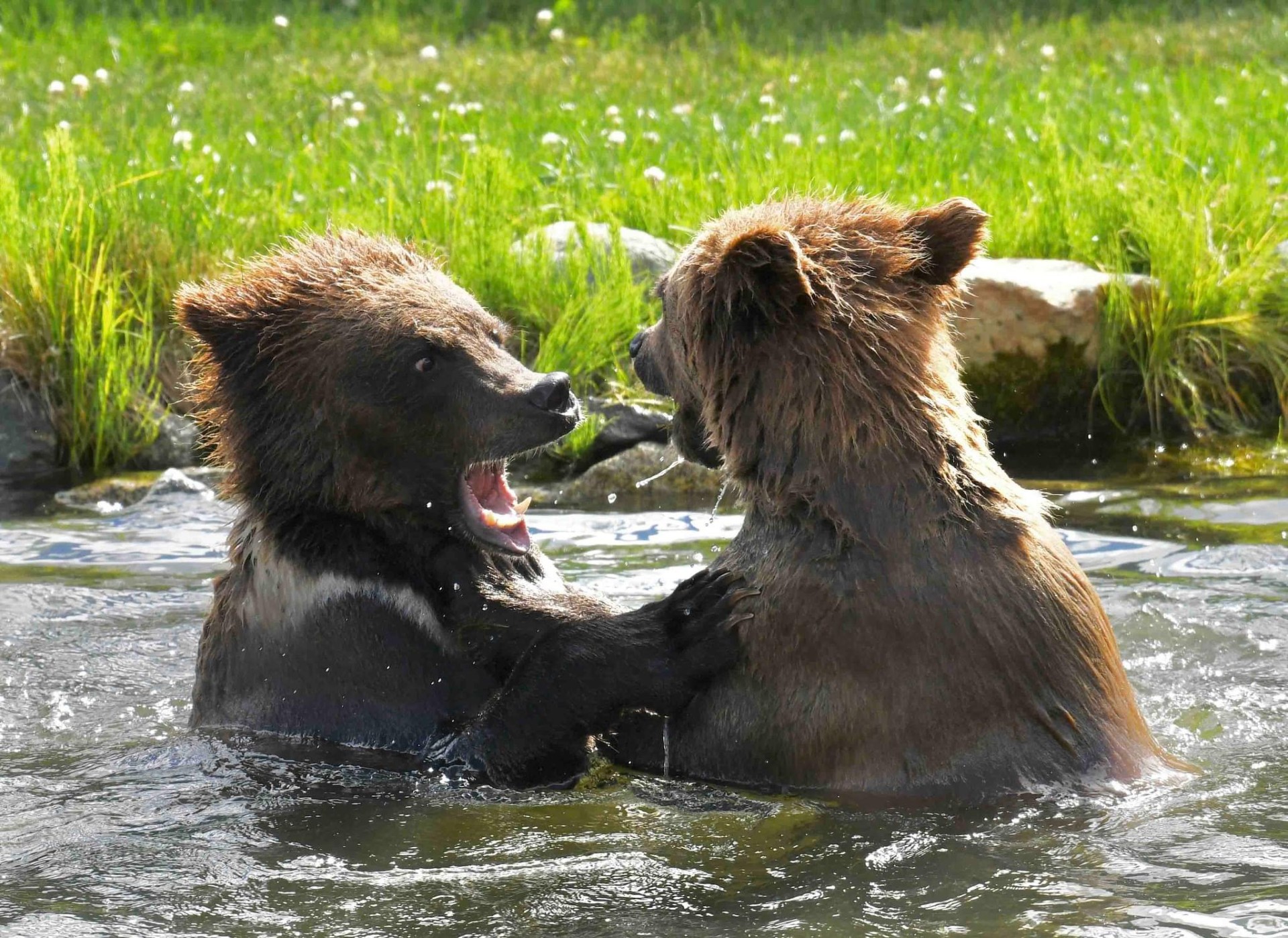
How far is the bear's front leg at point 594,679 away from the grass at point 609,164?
157cm

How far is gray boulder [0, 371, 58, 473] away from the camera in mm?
9055

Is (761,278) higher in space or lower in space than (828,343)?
higher

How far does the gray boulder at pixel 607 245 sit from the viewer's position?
9.48m

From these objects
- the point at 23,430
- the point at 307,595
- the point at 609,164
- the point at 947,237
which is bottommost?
the point at 307,595

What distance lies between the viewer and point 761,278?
4.40m

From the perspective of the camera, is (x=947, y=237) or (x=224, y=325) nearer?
(x=947, y=237)

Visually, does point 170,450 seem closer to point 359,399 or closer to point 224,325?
point 224,325

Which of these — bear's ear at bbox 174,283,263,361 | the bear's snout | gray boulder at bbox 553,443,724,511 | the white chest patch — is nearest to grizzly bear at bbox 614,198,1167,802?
the bear's snout

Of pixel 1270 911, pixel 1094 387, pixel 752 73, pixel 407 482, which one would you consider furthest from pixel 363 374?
pixel 752 73

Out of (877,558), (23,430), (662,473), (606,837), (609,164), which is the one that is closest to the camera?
(877,558)

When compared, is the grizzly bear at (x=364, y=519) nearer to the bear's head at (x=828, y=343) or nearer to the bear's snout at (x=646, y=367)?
the bear's snout at (x=646, y=367)

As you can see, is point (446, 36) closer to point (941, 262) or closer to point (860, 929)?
point (941, 262)

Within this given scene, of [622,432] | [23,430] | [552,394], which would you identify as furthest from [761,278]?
[23,430]

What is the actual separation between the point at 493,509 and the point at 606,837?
146 cm
